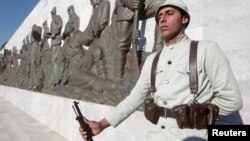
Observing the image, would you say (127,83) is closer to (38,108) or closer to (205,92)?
(205,92)

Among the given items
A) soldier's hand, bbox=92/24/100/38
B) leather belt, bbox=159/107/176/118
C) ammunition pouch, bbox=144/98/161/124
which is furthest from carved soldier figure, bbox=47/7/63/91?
leather belt, bbox=159/107/176/118

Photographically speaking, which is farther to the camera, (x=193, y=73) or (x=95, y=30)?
(x=95, y=30)

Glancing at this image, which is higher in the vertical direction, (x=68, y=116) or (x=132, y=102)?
(x=132, y=102)

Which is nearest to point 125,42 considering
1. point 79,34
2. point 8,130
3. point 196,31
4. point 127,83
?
point 127,83

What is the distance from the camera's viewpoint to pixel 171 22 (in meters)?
1.70

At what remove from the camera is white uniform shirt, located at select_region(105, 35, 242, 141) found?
1538 millimetres

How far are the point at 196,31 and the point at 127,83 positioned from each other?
4.20 ft

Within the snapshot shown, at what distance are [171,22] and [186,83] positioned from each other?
1.21ft

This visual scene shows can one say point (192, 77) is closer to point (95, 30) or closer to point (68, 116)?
point (95, 30)

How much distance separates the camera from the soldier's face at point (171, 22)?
170 centimetres

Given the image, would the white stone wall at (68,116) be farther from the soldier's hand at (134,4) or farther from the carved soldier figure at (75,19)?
the carved soldier figure at (75,19)

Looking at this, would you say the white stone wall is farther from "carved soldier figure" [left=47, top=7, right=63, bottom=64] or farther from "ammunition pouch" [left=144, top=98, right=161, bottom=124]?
"ammunition pouch" [left=144, top=98, right=161, bottom=124]

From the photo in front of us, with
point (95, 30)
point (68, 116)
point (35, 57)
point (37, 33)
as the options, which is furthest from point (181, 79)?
point (37, 33)

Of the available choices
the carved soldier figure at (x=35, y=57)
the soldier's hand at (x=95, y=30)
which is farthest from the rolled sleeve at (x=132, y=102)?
the carved soldier figure at (x=35, y=57)
